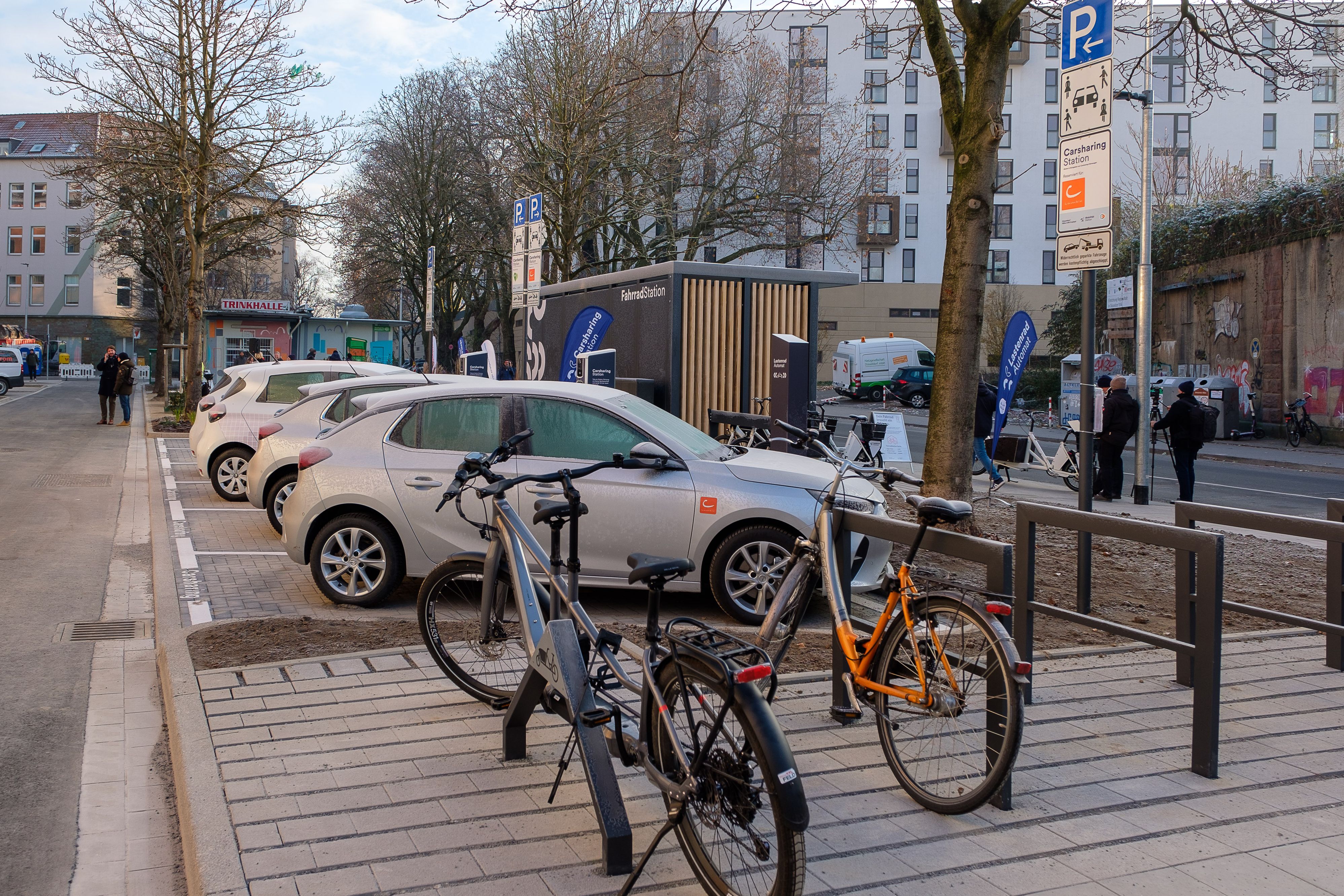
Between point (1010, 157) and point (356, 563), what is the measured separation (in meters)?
63.4

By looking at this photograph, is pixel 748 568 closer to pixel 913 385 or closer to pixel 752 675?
pixel 752 675

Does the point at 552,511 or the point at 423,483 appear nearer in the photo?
the point at 552,511

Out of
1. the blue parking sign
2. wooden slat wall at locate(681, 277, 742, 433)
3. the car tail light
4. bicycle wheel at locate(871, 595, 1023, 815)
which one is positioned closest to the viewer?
bicycle wheel at locate(871, 595, 1023, 815)

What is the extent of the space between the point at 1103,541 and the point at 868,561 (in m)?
3.51

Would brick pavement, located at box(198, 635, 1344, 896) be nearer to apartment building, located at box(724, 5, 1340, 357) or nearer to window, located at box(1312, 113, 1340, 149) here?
apartment building, located at box(724, 5, 1340, 357)

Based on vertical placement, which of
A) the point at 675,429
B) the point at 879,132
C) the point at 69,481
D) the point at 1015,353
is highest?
the point at 879,132

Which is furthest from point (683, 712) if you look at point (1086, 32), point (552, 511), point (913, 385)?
point (913, 385)

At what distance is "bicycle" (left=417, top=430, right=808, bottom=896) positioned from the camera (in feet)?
9.75

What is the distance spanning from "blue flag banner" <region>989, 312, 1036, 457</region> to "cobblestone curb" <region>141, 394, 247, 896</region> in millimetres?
9672

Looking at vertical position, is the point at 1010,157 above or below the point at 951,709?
above

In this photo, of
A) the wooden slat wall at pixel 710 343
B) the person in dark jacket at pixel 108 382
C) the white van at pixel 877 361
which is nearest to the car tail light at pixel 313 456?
the wooden slat wall at pixel 710 343

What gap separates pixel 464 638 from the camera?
5125mm

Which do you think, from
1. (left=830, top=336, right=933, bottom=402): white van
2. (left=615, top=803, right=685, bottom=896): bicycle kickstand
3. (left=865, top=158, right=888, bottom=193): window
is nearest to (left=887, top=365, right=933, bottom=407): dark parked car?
(left=830, top=336, right=933, bottom=402): white van

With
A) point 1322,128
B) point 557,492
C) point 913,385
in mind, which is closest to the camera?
point 557,492
